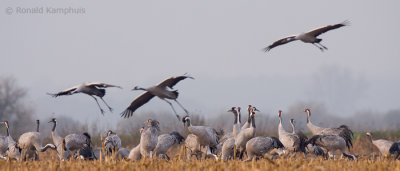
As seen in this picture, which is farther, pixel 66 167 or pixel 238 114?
pixel 238 114

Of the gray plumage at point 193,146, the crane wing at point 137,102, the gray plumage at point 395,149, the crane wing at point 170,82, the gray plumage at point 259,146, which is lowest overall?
the gray plumage at point 395,149

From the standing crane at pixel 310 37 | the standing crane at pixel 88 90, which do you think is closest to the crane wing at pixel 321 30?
the standing crane at pixel 310 37

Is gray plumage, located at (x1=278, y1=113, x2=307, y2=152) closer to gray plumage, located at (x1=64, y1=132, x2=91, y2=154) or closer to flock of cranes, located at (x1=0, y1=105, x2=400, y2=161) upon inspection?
flock of cranes, located at (x1=0, y1=105, x2=400, y2=161)

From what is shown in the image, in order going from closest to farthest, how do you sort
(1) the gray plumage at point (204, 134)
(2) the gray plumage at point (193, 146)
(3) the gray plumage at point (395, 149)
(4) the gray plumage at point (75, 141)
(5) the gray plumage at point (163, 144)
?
(5) the gray plumage at point (163, 144)
(1) the gray plumage at point (204, 134)
(2) the gray plumage at point (193, 146)
(3) the gray plumage at point (395, 149)
(4) the gray plumage at point (75, 141)

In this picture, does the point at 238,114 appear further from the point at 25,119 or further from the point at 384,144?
the point at 25,119

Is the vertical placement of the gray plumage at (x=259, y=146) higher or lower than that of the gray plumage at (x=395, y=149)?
higher

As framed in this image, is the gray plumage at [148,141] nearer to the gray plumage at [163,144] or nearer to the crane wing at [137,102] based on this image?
the gray plumage at [163,144]

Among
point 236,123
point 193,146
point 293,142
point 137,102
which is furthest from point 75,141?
point 293,142

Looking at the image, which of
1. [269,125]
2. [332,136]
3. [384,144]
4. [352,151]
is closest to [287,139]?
[332,136]

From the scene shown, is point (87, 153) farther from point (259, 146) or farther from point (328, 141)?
point (328, 141)

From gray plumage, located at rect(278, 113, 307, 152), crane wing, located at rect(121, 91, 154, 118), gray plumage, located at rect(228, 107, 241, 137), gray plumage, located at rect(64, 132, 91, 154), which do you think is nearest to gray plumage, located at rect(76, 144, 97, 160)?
gray plumage, located at rect(64, 132, 91, 154)

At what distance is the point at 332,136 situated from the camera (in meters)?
14.0

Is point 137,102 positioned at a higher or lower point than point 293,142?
higher

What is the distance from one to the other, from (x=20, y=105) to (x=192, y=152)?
122 ft
